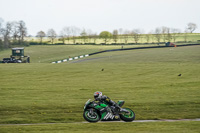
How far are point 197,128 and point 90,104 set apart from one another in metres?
6.22

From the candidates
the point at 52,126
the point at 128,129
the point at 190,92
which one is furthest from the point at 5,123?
the point at 190,92

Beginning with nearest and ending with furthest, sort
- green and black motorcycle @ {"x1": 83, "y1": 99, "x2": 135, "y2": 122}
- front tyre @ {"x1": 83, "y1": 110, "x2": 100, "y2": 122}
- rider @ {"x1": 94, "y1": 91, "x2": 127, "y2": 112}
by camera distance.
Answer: rider @ {"x1": 94, "y1": 91, "x2": 127, "y2": 112}
green and black motorcycle @ {"x1": 83, "y1": 99, "x2": 135, "y2": 122}
front tyre @ {"x1": 83, "y1": 110, "x2": 100, "y2": 122}

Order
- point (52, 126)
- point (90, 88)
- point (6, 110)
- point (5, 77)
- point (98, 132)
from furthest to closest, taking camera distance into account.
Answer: point (5, 77)
point (90, 88)
point (6, 110)
point (52, 126)
point (98, 132)

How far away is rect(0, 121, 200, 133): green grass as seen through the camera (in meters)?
19.1

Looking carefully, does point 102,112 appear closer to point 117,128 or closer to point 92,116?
point 92,116

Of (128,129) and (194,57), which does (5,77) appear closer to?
(128,129)

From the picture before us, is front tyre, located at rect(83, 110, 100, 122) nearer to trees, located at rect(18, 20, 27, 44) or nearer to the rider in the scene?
the rider

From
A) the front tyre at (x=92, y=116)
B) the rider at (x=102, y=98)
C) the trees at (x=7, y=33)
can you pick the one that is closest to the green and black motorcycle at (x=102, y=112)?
the front tyre at (x=92, y=116)

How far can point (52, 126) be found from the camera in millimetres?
21172

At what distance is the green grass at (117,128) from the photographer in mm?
19141

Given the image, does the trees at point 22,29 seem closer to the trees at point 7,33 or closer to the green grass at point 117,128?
the trees at point 7,33

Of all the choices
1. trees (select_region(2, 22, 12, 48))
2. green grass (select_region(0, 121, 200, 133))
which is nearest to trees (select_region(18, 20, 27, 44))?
trees (select_region(2, 22, 12, 48))

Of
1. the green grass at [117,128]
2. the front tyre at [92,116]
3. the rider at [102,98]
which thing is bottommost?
the green grass at [117,128]

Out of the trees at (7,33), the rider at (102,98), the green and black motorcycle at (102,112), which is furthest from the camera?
the trees at (7,33)
